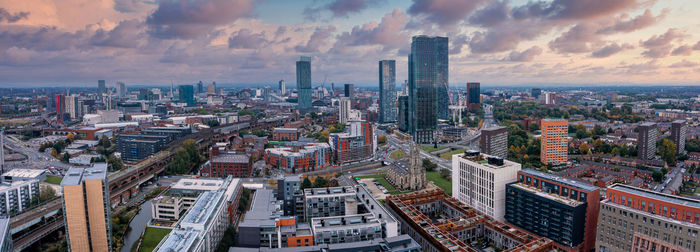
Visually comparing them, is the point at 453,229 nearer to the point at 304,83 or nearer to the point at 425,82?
the point at 425,82

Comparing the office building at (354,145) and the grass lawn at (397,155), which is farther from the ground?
the office building at (354,145)

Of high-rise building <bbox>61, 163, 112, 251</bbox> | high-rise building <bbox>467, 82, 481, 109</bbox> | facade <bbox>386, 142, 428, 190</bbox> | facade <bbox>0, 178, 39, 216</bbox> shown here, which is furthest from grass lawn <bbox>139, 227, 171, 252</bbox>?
high-rise building <bbox>467, 82, 481, 109</bbox>

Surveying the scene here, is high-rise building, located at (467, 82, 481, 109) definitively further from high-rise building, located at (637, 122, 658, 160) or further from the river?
the river

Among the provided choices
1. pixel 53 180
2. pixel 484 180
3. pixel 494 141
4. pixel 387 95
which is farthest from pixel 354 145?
pixel 387 95

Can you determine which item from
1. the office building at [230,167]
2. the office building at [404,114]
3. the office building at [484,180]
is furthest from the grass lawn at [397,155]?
the office building at [484,180]

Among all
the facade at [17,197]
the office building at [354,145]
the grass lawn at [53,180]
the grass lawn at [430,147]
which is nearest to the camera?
the facade at [17,197]

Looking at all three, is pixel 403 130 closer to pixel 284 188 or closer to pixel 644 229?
pixel 284 188

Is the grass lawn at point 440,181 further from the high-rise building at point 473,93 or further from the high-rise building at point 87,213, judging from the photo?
the high-rise building at point 473,93
